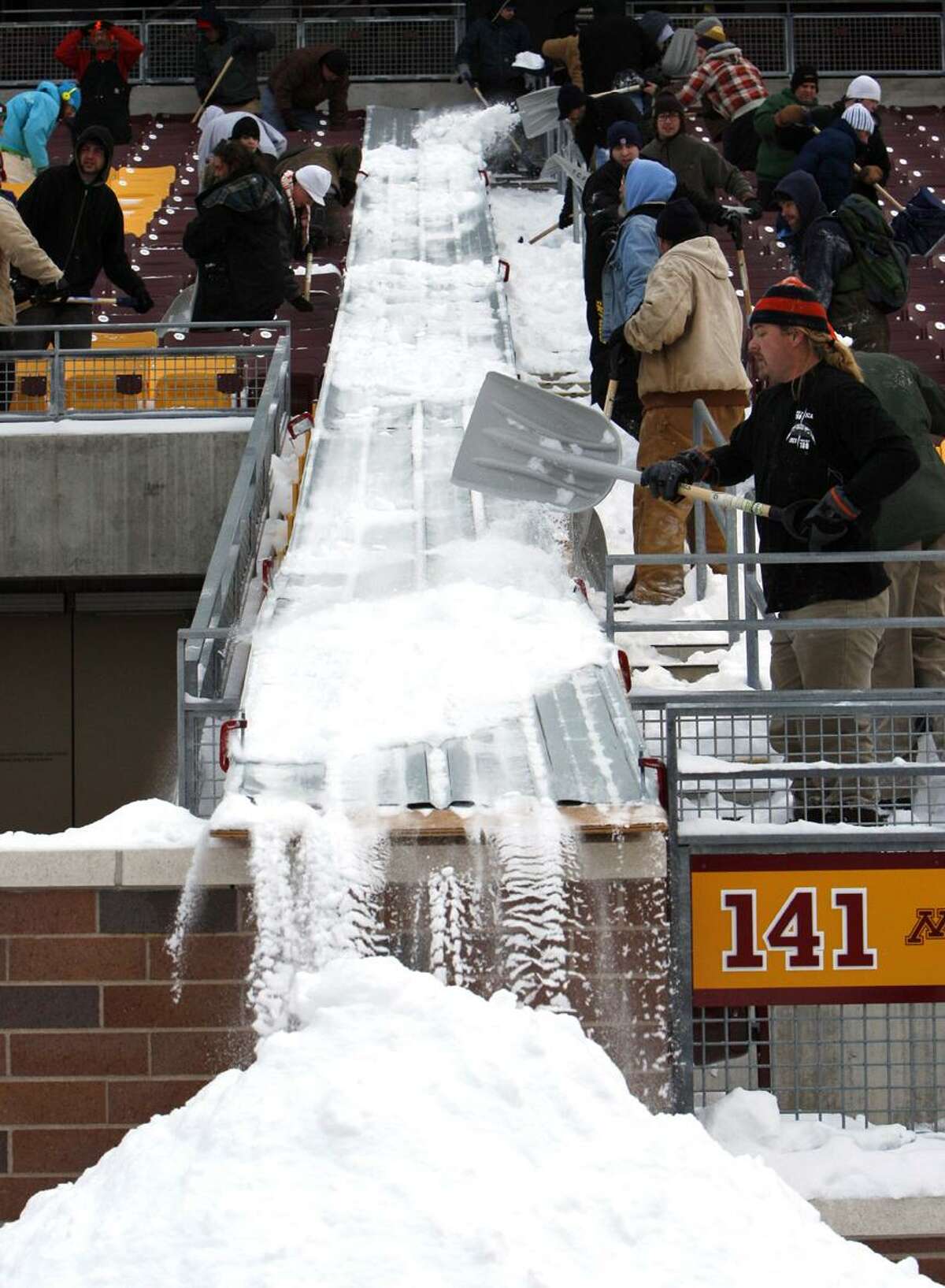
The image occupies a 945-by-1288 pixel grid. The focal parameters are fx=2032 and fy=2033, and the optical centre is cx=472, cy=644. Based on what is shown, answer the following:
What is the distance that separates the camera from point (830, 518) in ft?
21.6

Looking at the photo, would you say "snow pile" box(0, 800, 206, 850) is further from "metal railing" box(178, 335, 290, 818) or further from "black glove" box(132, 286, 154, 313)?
"black glove" box(132, 286, 154, 313)

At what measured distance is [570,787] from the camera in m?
5.93

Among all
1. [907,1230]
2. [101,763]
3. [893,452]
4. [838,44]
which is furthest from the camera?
[838,44]

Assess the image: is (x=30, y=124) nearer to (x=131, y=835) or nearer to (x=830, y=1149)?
(x=131, y=835)

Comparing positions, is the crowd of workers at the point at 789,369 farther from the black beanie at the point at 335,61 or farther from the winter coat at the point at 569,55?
the black beanie at the point at 335,61

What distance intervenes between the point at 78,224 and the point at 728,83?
24.0ft

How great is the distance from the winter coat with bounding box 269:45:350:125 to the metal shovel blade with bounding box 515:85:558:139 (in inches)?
112

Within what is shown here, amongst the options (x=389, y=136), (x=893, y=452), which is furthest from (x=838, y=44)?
(x=893, y=452)

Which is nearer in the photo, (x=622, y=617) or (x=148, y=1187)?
(x=148, y=1187)

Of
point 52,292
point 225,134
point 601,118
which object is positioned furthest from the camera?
point 601,118

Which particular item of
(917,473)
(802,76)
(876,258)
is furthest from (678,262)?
(802,76)

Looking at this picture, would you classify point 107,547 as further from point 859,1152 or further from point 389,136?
point 389,136

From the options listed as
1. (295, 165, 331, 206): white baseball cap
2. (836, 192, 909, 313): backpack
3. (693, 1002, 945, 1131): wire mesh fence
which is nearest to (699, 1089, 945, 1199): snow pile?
(693, 1002, 945, 1131): wire mesh fence

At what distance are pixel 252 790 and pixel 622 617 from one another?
3.37 metres
